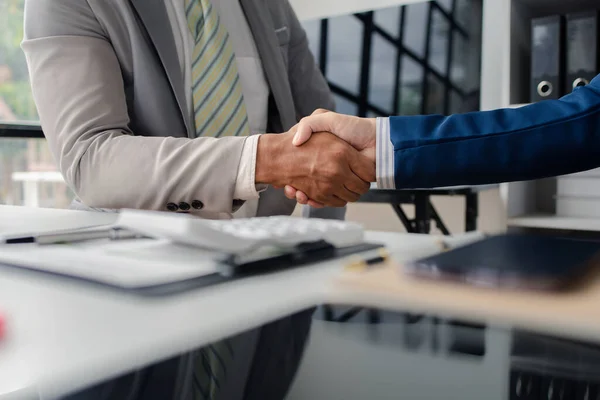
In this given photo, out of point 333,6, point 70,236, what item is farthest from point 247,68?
point 333,6

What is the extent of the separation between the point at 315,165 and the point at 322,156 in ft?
0.06

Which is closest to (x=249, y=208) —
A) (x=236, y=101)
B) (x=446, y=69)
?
(x=236, y=101)

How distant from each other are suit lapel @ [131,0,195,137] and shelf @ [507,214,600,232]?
1227mm

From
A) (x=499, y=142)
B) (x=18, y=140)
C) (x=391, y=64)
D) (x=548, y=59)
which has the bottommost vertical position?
(x=499, y=142)

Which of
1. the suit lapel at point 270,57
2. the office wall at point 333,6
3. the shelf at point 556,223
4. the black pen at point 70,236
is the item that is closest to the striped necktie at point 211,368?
the black pen at point 70,236

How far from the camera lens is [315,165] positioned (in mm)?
878

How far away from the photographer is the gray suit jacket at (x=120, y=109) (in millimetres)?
875

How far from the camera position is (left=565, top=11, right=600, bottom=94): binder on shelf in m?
1.78

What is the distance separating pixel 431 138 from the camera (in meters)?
0.71

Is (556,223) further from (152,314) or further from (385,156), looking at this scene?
(152,314)

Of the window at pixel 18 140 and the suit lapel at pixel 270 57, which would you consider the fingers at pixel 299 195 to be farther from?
the window at pixel 18 140

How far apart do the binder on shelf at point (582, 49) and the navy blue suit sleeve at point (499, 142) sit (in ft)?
3.91

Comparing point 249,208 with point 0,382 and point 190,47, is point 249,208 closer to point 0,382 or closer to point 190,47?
point 190,47

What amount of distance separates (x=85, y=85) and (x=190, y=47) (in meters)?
0.23
